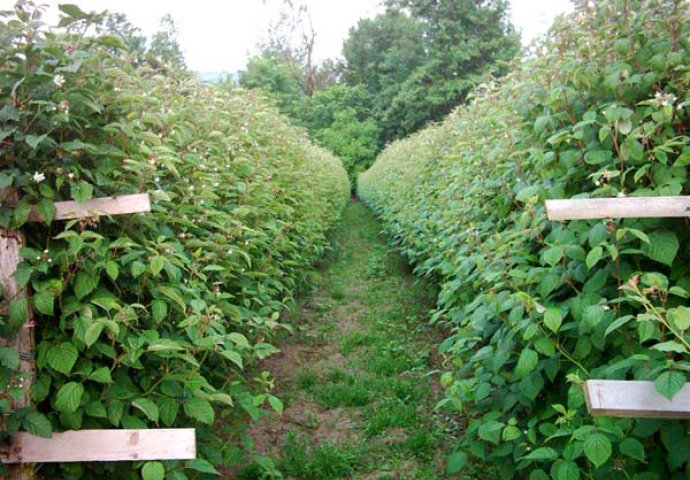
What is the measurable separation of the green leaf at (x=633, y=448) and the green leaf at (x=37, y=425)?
185cm

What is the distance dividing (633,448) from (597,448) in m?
0.13

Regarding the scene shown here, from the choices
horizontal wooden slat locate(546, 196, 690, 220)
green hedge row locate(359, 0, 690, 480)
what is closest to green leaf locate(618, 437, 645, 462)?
green hedge row locate(359, 0, 690, 480)

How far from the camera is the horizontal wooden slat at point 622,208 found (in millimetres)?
1787

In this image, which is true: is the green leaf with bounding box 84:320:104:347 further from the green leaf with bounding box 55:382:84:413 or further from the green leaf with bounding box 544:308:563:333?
the green leaf with bounding box 544:308:563:333

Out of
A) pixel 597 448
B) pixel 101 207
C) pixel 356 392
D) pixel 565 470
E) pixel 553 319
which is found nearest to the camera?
pixel 597 448

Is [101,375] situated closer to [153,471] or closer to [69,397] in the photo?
[69,397]

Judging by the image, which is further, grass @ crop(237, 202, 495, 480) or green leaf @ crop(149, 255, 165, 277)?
grass @ crop(237, 202, 495, 480)

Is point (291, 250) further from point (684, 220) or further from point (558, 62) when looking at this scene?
point (684, 220)

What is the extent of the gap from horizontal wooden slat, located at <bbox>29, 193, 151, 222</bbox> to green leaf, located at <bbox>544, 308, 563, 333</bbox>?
147cm

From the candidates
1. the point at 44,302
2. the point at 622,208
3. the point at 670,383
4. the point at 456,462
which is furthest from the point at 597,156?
the point at 44,302

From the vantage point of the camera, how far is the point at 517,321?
2.15 m

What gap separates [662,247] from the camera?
1.89 m

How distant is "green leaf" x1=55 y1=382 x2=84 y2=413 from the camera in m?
1.88

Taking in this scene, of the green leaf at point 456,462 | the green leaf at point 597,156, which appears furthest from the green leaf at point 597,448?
the green leaf at point 597,156
